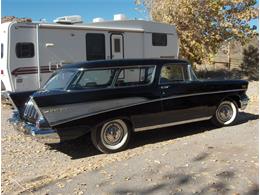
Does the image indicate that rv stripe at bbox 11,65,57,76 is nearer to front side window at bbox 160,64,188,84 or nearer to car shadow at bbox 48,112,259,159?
car shadow at bbox 48,112,259,159

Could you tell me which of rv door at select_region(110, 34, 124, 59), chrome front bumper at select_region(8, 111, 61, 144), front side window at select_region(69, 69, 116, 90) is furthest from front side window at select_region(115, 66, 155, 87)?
rv door at select_region(110, 34, 124, 59)

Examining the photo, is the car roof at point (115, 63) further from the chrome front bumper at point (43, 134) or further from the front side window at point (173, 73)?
the chrome front bumper at point (43, 134)

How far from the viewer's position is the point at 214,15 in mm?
17875

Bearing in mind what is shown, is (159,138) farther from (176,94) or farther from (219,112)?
(219,112)

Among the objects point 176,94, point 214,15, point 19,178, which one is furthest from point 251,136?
point 214,15

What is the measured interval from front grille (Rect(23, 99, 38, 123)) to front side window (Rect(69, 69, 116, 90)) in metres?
0.70

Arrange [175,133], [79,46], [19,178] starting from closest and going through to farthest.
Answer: [19,178] < [175,133] < [79,46]

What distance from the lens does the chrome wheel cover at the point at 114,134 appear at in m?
6.42

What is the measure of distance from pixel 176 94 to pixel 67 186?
3.08 meters

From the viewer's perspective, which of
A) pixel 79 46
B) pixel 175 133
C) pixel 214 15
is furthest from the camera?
pixel 214 15

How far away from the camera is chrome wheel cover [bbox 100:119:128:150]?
6.42 meters

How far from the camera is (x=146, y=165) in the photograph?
5.52 metres

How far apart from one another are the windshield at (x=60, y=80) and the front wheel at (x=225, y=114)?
3196mm

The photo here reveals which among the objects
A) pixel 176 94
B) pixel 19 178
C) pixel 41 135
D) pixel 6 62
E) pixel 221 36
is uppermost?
pixel 221 36
